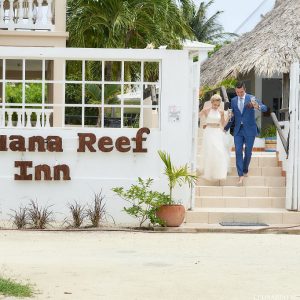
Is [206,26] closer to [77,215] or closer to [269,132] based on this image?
[269,132]

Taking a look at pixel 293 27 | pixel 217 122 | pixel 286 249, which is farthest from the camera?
pixel 293 27

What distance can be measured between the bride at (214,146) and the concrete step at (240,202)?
0.55 metres

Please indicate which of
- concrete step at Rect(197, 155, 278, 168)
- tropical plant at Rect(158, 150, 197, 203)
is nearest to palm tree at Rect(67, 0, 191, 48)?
concrete step at Rect(197, 155, 278, 168)

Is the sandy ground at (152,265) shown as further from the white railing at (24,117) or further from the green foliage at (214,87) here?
the green foliage at (214,87)

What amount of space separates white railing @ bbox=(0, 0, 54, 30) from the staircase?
728 cm

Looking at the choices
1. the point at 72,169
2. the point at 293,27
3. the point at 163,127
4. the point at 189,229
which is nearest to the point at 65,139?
the point at 72,169

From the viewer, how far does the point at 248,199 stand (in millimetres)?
15844

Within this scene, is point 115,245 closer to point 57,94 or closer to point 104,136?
point 104,136

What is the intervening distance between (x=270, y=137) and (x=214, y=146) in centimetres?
876

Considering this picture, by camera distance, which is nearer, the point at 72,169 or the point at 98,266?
the point at 98,266

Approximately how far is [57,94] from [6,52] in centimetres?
474

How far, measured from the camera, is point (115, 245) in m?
12.4

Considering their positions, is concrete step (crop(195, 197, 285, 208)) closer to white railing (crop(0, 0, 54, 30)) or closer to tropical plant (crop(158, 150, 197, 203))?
tropical plant (crop(158, 150, 197, 203))

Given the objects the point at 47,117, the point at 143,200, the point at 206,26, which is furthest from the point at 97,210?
the point at 206,26
